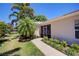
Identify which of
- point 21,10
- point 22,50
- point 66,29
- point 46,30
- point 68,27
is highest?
point 21,10

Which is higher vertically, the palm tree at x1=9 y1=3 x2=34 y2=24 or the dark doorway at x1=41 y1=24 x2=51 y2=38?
the palm tree at x1=9 y1=3 x2=34 y2=24

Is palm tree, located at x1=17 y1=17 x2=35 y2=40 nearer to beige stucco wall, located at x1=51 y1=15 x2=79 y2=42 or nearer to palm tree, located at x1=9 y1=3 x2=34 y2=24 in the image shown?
beige stucco wall, located at x1=51 y1=15 x2=79 y2=42

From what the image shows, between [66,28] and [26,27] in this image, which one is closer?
[66,28]

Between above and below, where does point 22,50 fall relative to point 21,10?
below

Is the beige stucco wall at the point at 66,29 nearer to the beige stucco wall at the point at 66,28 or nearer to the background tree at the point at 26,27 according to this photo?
the beige stucco wall at the point at 66,28

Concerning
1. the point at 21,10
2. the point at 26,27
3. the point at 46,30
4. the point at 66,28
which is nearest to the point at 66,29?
the point at 66,28

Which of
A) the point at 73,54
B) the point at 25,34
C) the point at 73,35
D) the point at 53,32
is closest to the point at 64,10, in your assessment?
the point at 53,32

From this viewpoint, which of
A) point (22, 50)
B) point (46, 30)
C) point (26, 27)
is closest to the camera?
point (22, 50)

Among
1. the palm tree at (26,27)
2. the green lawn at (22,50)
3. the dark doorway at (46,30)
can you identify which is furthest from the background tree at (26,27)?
the green lawn at (22,50)

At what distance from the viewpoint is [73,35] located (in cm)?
1386

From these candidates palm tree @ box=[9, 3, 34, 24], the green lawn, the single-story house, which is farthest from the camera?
palm tree @ box=[9, 3, 34, 24]

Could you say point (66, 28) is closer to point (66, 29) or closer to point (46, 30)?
point (66, 29)

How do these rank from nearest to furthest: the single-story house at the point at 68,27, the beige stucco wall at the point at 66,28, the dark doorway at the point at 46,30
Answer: the single-story house at the point at 68,27 → the beige stucco wall at the point at 66,28 → the dark doorway at the point at 46,30

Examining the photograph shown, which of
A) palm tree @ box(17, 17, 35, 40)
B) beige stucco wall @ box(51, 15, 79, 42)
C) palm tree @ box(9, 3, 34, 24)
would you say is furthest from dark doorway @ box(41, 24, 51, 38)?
palm tree @ box(9, 3, 34, 24)
